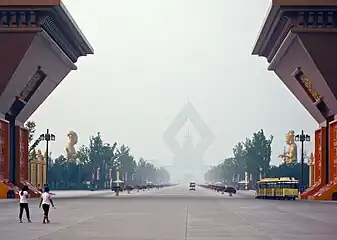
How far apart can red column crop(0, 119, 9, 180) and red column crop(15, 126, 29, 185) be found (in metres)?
3.35

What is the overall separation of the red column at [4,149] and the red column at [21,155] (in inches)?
132

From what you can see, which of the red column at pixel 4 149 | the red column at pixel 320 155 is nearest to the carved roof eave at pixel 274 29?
the red column at pixel 320 155

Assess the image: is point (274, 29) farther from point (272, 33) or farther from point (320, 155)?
point (320, 155)

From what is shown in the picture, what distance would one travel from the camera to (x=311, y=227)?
2933cm

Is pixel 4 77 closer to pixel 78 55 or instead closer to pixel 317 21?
pixel 78 55

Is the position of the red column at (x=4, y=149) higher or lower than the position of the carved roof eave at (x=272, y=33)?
lower

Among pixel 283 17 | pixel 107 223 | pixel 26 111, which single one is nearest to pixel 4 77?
pixel 26 111

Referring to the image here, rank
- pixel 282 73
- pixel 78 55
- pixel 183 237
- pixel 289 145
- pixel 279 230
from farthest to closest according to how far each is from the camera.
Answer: pixel 289 145 < pixel 78 55 < pixel 282 73 < pixel 279 230 < pixel 183 237

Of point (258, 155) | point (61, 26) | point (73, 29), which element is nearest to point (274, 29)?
point (73, 29)

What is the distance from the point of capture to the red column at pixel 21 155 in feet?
246

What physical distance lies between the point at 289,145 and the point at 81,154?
49.4 m

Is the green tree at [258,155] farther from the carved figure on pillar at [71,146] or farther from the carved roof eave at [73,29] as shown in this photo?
the carved roof eave at [73,29]

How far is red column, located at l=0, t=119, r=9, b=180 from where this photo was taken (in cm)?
Result: 6969

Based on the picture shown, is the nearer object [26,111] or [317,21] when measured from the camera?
[317,21]
